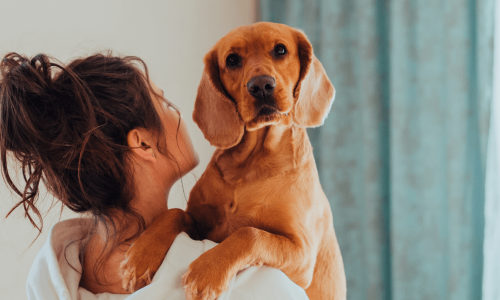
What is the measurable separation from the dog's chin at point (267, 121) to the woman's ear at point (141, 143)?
0.28m

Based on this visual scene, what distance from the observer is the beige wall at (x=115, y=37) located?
5.13 feet

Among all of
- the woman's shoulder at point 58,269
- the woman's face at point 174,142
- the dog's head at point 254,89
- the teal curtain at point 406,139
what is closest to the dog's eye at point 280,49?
the dog's head at point 254,89

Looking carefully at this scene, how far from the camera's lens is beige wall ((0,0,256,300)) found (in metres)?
1.56

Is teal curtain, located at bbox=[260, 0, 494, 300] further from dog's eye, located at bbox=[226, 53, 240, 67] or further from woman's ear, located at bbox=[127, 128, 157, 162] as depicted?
woman's ear, located at bbox=[127, 128, 157, 162]

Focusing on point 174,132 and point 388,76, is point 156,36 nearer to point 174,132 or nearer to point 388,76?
point 174,132

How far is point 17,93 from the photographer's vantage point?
91cm

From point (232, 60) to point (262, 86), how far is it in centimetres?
21

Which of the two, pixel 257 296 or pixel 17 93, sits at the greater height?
pixel 17 93

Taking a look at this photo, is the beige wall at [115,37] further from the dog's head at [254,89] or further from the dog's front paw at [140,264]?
the dog's head at [254,89]

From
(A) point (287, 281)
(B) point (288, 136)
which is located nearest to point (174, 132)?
(B) point (288, 136)

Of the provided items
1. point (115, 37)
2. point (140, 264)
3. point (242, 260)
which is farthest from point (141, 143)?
point (115, 37)

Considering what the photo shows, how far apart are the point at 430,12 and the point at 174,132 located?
1.62 m

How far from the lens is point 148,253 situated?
3.11 feet

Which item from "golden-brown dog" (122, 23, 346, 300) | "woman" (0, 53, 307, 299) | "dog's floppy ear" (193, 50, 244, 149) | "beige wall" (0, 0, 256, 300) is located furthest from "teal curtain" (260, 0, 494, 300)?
"woman" (0, 53, 307, 299)
